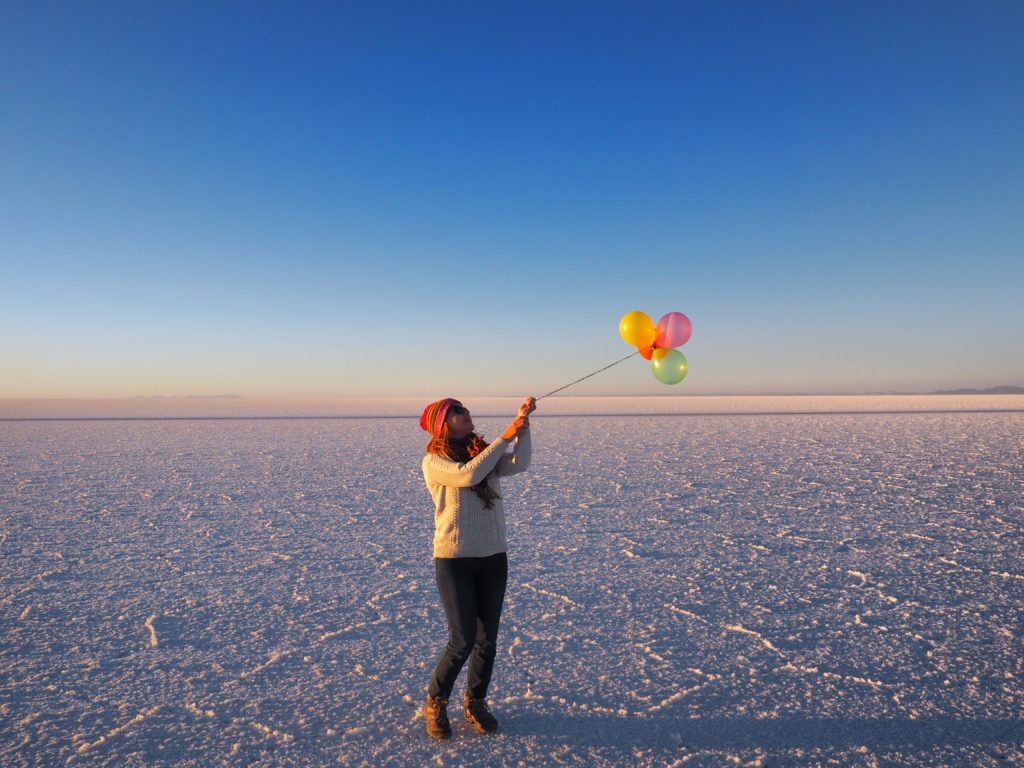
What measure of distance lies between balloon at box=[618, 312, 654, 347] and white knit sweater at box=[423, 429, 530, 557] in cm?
128

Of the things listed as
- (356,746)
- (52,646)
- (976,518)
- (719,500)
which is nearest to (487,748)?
(356,746)

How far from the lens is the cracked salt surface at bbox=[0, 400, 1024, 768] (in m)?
2.56

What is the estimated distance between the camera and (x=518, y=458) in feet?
8.17

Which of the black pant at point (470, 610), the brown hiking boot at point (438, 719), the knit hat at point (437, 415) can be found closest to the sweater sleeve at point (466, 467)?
the knit hat at point (437, 415)

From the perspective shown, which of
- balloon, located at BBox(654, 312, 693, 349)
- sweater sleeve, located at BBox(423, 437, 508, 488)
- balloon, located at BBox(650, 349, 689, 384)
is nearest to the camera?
sweater sleeve, located at BBox(423, 437, 508, 488)

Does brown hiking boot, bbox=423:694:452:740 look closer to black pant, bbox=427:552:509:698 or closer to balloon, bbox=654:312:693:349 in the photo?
black pant, bbox=427:552:509:698

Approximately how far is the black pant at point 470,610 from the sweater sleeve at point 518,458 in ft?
1.08

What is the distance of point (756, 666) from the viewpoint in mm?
3162

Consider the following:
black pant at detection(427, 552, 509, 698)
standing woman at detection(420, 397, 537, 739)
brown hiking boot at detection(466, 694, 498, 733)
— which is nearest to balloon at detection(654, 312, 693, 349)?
standing woman at detection(420, 397, 537, 739)

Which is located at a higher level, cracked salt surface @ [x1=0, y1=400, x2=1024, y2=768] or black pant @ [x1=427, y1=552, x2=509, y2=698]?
black pant @ [x1=427, y1=552, x2=509, y2=698]

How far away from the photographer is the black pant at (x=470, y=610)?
2426 mm

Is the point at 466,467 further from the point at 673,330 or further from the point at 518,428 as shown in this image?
the point at 673,330

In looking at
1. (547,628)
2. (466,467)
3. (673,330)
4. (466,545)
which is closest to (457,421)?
(466,467)

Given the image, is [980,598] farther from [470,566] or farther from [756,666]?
[470,566]
